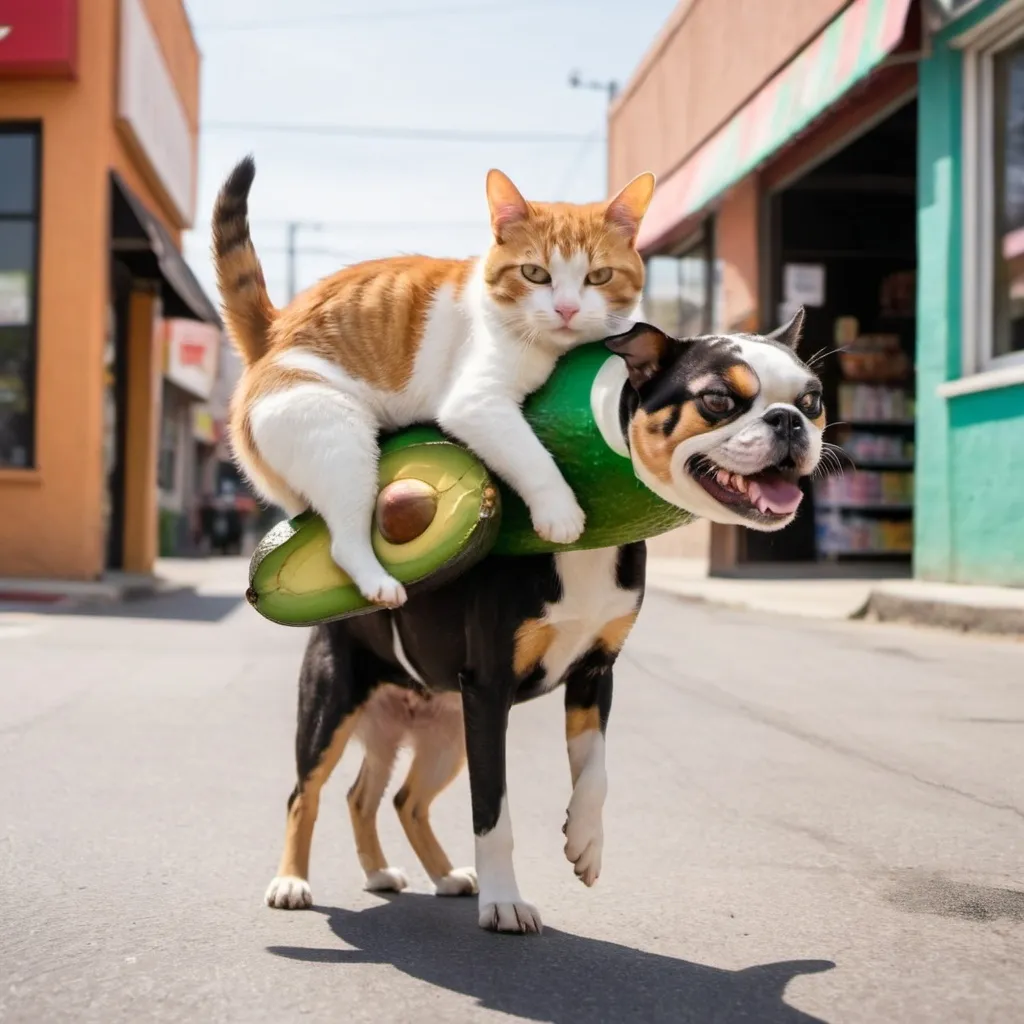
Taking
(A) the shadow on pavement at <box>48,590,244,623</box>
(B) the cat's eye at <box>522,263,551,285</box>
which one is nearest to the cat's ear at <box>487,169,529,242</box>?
(B) the cat's eye at <box>522,263,551,285</box>

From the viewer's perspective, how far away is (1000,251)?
38.0ft

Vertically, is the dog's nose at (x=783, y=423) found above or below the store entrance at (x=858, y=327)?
below

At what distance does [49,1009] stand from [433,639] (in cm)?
110

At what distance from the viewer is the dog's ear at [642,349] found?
2.78 meters

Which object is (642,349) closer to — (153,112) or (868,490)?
(868,490)

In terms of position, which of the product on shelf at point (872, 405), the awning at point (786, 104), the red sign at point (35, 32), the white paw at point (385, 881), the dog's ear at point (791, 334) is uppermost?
the red sign at point (35, 32)

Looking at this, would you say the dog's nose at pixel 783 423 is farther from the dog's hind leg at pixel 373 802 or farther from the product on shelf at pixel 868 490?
the product on shelf at pixel 868 490

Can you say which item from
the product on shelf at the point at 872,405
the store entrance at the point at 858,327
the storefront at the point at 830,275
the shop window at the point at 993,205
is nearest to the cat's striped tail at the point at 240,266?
the shop window at the point at 993,205

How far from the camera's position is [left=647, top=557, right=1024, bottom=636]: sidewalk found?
9734 millimetres

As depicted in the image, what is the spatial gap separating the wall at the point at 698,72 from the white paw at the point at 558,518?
1194 centimetres

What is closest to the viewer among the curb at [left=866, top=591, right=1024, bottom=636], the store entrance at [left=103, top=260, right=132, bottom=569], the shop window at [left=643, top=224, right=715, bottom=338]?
the curb at [left=866, top=591, right=1024, bottom=636]

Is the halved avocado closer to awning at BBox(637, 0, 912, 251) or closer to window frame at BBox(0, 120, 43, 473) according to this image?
awning at BBox(637, 0, 912, 251)

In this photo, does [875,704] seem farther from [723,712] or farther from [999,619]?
[999,619]

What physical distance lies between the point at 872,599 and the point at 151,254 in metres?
10.1
